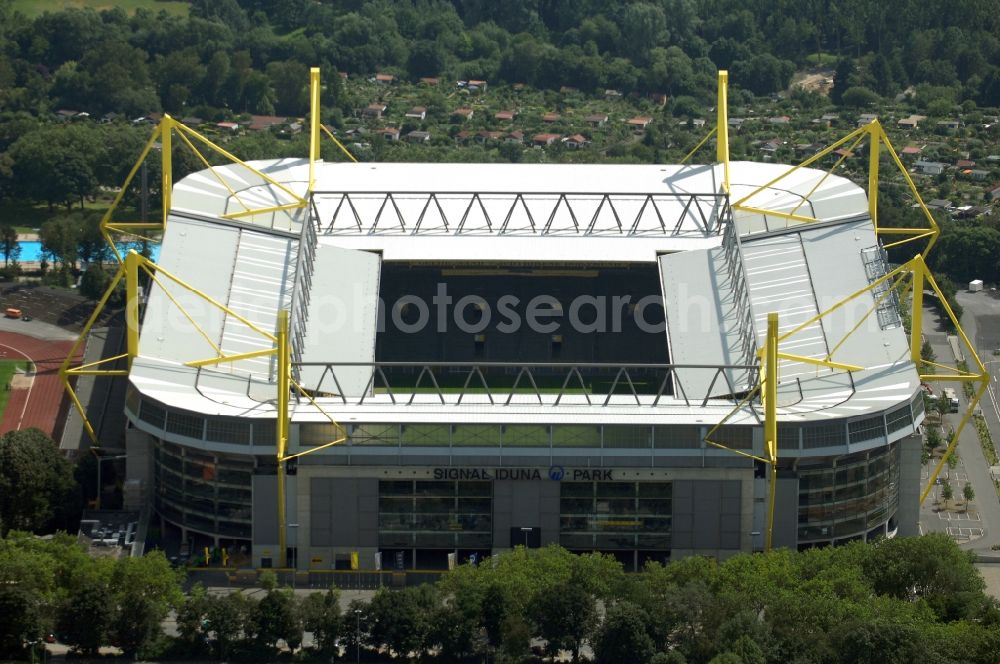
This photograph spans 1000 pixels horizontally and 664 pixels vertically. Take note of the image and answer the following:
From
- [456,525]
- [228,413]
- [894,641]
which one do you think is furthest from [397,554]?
[894,641]

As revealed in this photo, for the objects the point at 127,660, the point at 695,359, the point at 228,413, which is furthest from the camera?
the point at 695,359

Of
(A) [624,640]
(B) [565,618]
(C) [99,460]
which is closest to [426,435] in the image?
(B) [565,618]

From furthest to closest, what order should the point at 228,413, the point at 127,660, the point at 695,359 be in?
the point at 695,359 → the point at 228,413 → the point at 127,660

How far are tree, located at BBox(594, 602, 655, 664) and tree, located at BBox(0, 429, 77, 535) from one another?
44.2 m

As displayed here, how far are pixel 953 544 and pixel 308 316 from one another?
183 ft

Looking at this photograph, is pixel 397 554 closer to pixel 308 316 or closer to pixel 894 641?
pixel 308 316

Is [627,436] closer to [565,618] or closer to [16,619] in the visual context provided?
[565,618]

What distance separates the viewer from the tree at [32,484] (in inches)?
6801

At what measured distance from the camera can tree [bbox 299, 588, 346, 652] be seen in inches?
6132

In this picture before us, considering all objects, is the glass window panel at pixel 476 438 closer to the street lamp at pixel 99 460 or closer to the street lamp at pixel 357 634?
the street lamp at pixel 357 634

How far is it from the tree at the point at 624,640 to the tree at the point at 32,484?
145 ft

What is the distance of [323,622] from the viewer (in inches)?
6132

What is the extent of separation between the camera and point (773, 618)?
153 m

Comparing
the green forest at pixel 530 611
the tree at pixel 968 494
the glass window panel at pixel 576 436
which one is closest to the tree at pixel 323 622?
the green forest at pixel 530 611
